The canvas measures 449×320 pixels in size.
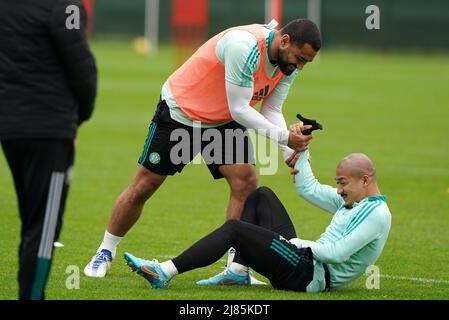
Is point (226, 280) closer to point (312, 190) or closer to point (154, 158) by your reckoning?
point (312, 190)

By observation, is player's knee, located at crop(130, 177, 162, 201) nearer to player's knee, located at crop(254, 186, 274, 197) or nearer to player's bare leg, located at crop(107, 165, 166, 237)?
player's bare leg, located at crop(107, 165, 166, 237)

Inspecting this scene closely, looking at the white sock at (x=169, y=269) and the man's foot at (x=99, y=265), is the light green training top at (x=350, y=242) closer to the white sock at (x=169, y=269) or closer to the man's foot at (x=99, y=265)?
the white sock at (x=169, y=269)

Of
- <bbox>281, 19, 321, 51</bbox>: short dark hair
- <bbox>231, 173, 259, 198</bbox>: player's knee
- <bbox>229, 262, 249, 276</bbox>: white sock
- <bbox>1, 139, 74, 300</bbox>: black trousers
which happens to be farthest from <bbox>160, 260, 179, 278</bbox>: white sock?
<bbox>281, 19, 321, 51</bbox>: short dark hair

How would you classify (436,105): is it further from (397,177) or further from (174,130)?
(174,130)

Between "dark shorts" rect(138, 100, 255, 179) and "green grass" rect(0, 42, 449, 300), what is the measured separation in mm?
929

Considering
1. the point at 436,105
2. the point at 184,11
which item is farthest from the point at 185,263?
the point at 184,11

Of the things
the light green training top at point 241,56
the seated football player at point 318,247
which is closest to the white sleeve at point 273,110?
the light green training top at point 241,56

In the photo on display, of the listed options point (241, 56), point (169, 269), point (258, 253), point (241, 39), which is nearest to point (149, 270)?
point (169, 269)

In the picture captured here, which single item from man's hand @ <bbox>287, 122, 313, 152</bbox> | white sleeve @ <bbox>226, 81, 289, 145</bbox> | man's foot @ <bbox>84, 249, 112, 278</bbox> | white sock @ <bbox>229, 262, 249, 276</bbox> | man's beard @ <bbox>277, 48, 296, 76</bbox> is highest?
man's beard @ <bbox>277, 48, 296, 76</bbox>

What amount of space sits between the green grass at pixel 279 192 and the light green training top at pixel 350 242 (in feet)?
0.62

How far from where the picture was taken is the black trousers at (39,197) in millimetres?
6320

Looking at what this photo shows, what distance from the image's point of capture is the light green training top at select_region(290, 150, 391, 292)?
7523mm

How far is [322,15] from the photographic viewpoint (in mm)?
45156

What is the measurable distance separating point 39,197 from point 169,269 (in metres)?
1.67
